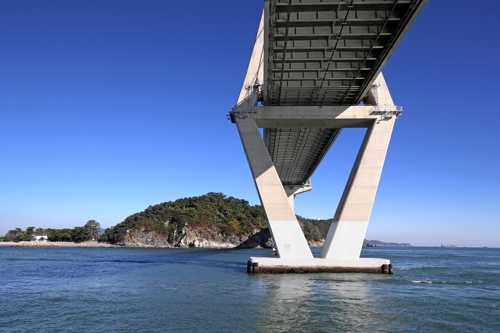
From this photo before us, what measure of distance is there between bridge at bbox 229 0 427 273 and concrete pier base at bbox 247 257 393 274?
6 centimetres

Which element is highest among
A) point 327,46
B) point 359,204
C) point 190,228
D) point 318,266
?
point 327,46

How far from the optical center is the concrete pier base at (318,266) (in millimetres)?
22266

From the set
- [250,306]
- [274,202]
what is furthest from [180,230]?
[250,306]

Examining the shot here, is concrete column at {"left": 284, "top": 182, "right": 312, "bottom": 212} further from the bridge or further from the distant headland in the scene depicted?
the distant headland

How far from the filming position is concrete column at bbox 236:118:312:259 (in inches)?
901

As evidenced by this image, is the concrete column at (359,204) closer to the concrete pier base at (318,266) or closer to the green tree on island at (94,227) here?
the concrete pier base at (318,266)

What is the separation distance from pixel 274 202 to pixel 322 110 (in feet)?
22.0

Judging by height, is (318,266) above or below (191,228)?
below

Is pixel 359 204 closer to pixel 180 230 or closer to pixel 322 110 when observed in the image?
pixel 322 110

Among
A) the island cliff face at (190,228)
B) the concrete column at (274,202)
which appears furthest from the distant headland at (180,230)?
the concrete column at (274,202)

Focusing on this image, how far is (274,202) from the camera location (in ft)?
75.9

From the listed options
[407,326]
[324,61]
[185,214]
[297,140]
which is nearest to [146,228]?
[185,214]

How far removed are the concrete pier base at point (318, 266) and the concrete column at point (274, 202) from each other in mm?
670

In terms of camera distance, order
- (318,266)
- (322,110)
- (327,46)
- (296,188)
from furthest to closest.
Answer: (296,188), (322,110), (318,266), (327,46)
